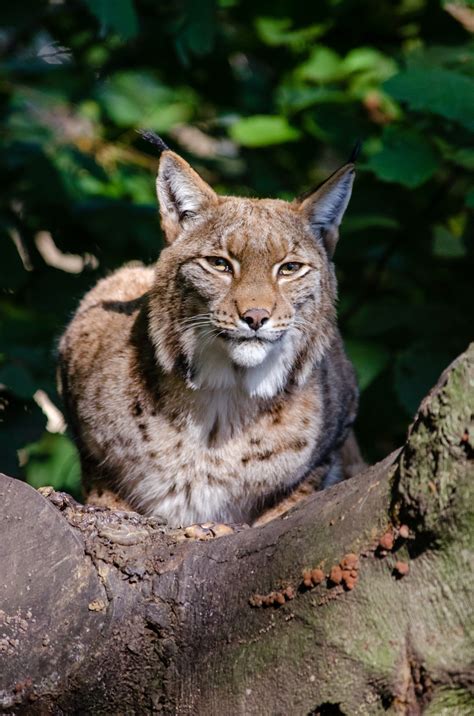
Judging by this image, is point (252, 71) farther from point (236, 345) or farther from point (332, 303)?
point (236, 345)

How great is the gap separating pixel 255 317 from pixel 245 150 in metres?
3.70

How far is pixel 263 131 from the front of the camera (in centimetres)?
705

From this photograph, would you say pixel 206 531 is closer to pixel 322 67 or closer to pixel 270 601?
pixel 270 601

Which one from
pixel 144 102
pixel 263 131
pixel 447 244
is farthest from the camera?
pixel 144 102

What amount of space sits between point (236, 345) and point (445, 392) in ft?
5.97

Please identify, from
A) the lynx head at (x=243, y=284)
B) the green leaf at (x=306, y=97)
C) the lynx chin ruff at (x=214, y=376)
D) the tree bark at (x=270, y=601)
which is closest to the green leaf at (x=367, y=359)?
the lynx chin ruff at (x=214, y=376)

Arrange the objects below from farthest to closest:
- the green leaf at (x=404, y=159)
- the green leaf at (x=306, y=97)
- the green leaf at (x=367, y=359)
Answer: the green leaf at (x=306, y=97) < the green leaf at (x=367, y=359) < the green leaf at (x=404, y=159)

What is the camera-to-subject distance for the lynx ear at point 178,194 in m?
4.75

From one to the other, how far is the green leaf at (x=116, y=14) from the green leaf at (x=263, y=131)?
1594 millimetres

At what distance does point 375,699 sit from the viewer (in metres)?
2.72

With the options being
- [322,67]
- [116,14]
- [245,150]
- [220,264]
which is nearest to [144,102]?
[245,150]

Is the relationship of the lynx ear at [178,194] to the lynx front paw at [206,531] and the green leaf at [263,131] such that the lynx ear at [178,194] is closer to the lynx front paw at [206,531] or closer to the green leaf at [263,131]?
the lynx front paw at [206,531]

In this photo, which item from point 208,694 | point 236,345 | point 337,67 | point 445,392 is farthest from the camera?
point 337,67

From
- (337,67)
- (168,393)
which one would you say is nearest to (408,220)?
(337,67)
